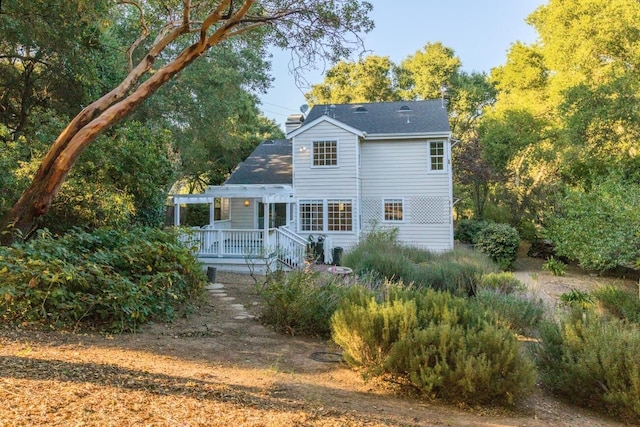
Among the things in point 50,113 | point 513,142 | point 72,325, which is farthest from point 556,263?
point 50,113

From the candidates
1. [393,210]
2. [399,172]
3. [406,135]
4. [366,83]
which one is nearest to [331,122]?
[406,135]

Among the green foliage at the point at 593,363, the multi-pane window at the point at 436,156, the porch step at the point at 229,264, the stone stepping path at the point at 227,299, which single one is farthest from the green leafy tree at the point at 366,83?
the green foliage at the point at 593,363

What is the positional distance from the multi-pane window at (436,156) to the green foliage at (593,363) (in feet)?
42.1

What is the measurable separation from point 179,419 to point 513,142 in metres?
22.9

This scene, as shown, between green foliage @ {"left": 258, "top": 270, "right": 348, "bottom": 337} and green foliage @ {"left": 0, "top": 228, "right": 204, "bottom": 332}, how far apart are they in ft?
5.34

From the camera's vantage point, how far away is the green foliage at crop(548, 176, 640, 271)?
11.5 metres

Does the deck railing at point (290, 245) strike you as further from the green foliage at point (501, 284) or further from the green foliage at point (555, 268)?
the green foliage at point (555, 268)

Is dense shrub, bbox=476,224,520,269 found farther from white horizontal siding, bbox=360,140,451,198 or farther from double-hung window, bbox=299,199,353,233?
double-hung window, bbox=299,199,353,233

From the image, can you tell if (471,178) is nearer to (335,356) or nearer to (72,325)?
(335,356)

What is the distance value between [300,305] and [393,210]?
12166 mm

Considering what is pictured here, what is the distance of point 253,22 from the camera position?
8766 mm

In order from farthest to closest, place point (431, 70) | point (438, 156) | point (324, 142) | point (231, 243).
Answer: point (431, 70) → point (324, 142) → point (438, 156) → point (231, 243)

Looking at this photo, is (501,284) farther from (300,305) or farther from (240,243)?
(240,243)

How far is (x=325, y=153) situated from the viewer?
17.5 m
